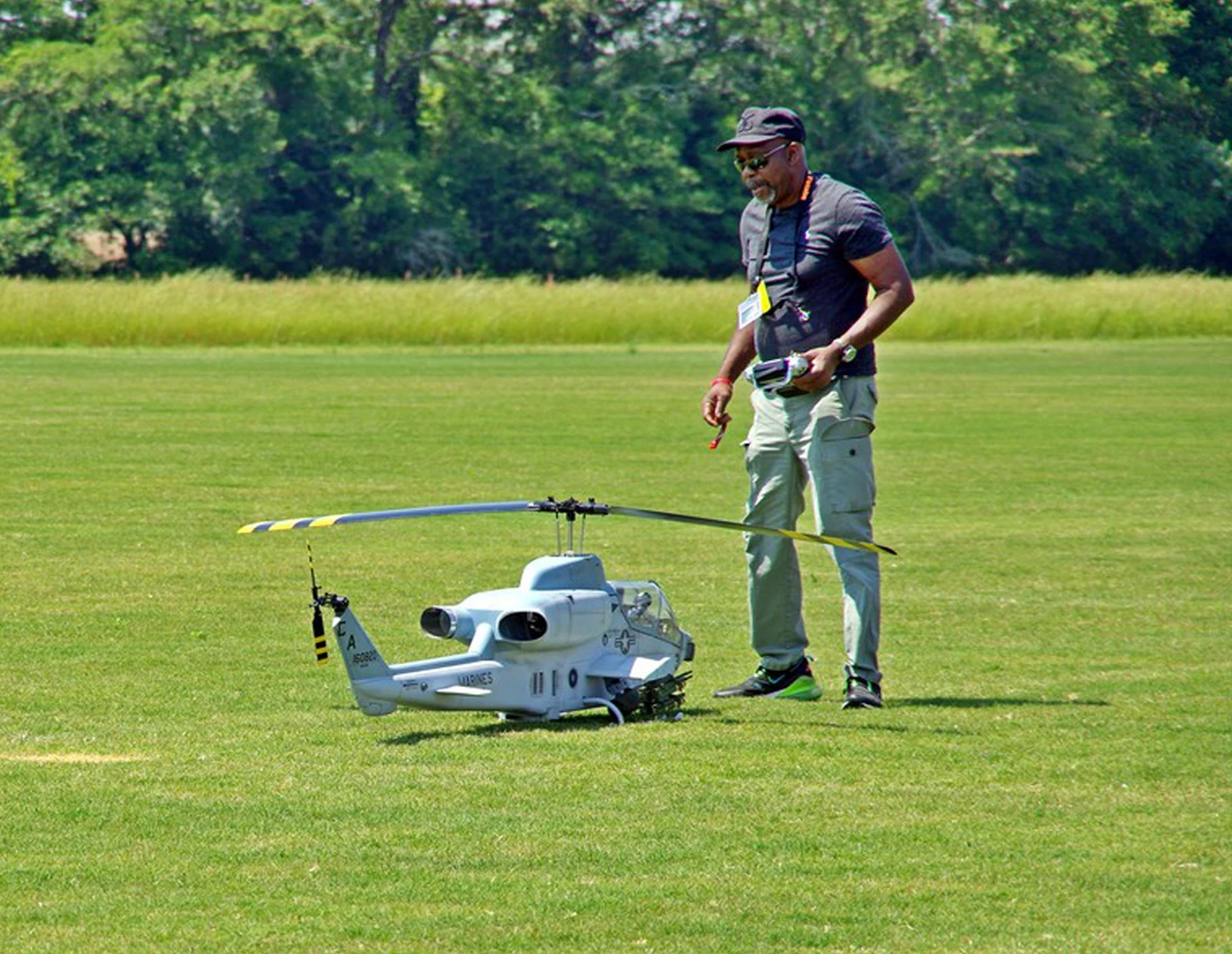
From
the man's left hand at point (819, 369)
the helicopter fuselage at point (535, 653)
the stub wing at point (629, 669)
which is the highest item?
the man's left hand at point (819, 369)

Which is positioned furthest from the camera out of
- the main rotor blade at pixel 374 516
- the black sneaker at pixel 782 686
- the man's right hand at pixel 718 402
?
the man's right hand at pixel 718 402

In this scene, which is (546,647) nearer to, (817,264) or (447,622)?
(447,622)

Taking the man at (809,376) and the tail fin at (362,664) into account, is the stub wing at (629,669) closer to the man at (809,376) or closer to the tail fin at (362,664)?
the man at (809,376)

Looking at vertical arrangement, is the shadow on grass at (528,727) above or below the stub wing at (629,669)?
below

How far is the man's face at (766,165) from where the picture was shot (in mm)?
8609

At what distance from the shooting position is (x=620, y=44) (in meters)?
75.4

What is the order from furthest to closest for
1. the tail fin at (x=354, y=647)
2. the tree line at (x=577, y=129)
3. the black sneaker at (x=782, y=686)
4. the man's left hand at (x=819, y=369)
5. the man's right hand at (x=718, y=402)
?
the tree line at (x=577, y=129) < the man's right hand at (x=718, y=402) < the black sneaker at (x=782, y=686) < the man's left hand at (x=819, y=369) < the tail fin at (x=354, y=647)

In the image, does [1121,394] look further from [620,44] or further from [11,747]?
[620,44]

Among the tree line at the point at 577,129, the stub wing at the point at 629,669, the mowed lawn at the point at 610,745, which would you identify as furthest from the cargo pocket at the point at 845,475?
the tree line at the point at 577,129

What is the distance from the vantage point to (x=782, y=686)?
894 centimetres

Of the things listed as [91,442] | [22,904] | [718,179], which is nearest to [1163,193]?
[718,179]

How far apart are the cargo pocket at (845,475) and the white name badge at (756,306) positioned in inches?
24.1

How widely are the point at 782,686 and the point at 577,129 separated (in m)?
62.7

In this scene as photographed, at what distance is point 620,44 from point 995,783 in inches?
2757
